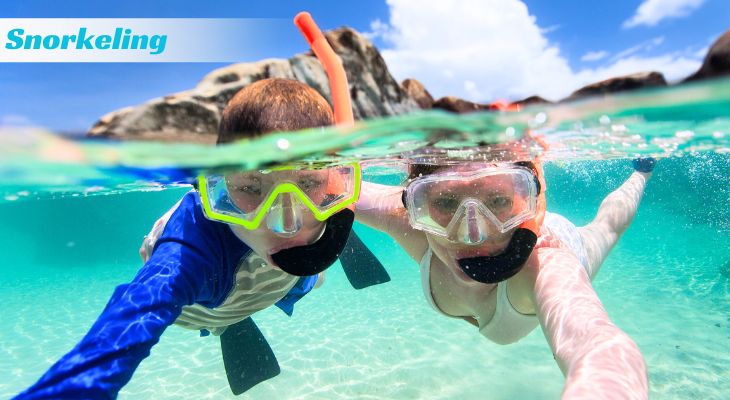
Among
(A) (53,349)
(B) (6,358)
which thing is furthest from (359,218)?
(B) (6,358)

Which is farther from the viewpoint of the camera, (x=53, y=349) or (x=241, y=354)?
(x=53, y=349)

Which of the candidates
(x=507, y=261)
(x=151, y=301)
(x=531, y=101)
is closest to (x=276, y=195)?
(x=151, y=301)

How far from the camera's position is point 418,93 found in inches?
167

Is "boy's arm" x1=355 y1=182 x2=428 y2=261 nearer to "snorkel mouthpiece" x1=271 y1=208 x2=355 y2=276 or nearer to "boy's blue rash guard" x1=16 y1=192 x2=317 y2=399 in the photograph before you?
"snorkel mouthpiece" x1=271 y1=208 x2=355 y2=276

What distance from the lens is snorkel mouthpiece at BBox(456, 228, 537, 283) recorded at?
2.80 m

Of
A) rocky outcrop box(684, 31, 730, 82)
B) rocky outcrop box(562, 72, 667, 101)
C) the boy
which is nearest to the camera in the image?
the boy

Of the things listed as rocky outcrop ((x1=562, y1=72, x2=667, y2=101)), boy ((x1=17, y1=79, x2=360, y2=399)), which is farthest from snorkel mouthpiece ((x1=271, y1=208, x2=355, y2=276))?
rocky outcrop ((x1=562, y1=72, x2=667, y2=101))

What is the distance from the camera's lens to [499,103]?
384 centimetres

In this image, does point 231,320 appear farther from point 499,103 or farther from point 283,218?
point 499,103

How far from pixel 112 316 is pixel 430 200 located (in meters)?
2.34

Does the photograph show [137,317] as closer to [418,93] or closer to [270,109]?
[270,109]

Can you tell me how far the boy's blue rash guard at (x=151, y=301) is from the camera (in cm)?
193

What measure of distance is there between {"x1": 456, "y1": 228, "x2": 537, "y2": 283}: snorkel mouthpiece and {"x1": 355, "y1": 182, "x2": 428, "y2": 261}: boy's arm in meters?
1.39

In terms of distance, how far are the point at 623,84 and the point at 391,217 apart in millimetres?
2601
